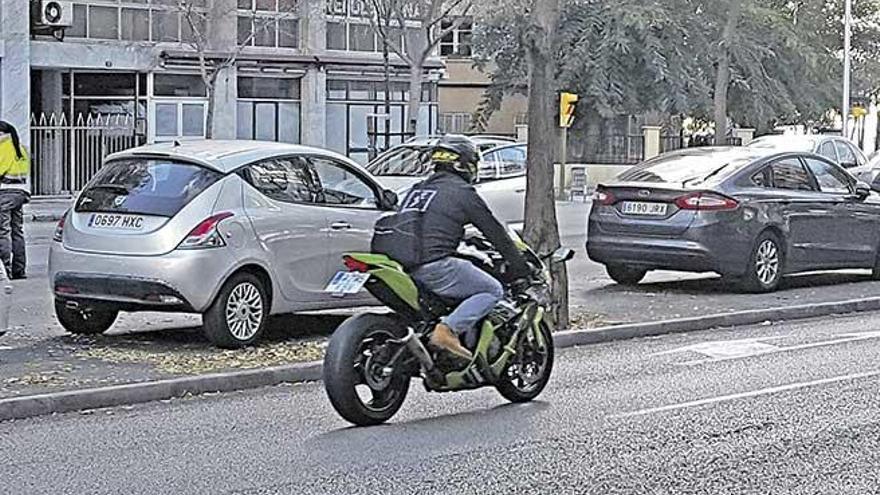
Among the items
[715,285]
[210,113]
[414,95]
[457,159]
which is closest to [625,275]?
[715,285]

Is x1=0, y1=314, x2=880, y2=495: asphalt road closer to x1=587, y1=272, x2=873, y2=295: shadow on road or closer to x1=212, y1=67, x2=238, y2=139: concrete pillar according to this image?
x1=587, y1=272, x2=873, y2=295: shadow on road

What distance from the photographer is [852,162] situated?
27.5 metres

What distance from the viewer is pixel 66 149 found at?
35906mm

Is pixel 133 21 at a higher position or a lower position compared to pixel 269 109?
higher

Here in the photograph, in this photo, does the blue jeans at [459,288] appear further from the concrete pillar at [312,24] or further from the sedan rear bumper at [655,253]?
the concrete pillar at [312,24]

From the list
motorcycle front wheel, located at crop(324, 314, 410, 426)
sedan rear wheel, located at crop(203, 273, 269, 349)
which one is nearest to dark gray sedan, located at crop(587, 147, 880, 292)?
sedan rear wheel, located at crop(203, 273, 269, 349)

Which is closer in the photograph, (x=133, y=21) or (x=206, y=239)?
(x=206, y=239)

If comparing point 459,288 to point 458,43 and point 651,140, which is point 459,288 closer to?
point 651,140

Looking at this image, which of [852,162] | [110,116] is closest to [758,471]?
[852,162]

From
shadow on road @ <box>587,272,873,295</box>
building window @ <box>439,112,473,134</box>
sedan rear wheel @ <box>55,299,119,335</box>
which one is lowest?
shadow on road @ <box>587,272,873,295</box>

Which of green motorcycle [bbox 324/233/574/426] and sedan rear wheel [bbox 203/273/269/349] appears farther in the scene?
sedan rear wheel [bbox 203/273/269/349]

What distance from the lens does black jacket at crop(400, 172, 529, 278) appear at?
30.5 feet

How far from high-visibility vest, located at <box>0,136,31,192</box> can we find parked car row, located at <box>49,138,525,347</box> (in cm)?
510

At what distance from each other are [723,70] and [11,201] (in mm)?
30738
